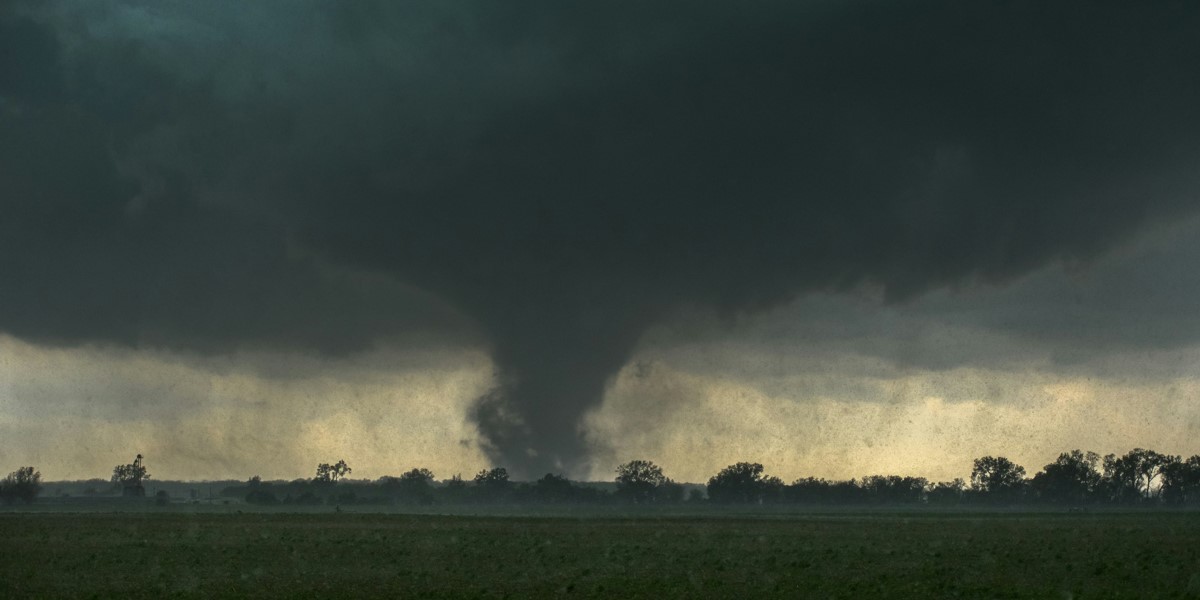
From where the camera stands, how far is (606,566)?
4766 cm

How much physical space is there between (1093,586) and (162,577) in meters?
38.6

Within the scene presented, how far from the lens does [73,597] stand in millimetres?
36750

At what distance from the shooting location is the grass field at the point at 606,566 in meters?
37.8

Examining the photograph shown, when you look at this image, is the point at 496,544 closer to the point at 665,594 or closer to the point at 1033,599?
the point at 665,594

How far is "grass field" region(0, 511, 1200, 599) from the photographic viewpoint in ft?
124

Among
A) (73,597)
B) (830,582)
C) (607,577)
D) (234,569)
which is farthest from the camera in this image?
(234,569)

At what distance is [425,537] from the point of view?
238 ft

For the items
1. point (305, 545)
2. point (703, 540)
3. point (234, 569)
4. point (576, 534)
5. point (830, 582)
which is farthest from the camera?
point (576, 534)

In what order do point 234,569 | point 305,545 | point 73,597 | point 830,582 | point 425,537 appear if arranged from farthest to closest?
1. point 425,537
2. point 305,545
3. point 234,569
4. point 830,582
5. point 73,597

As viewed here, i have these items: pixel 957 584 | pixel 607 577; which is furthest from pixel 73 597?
pixel 957 584

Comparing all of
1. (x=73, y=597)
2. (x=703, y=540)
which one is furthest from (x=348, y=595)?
(x=703, y=540)

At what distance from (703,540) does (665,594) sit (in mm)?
31240

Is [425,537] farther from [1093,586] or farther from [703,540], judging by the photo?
[1093,586]

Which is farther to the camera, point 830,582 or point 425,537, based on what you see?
point 425,537
